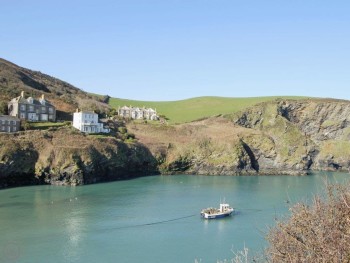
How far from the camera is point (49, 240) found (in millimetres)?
46406

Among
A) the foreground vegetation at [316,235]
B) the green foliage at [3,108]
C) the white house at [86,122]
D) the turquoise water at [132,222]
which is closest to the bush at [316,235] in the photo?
the foreground vegetation at [316,235]

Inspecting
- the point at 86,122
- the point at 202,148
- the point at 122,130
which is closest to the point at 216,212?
the point at 86,122

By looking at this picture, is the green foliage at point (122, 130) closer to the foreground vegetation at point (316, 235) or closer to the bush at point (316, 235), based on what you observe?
the bush at point (316, 235)

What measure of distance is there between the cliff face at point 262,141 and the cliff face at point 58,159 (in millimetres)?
19600

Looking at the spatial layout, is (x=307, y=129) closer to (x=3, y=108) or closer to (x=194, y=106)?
(x=194, y=106)

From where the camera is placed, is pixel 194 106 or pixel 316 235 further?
pixel 194 106

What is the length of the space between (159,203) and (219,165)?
161 feet

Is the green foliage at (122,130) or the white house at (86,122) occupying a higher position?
the white house at (86,122)

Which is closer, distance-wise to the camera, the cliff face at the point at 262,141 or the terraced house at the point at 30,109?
the terraced house at the point at 30,109

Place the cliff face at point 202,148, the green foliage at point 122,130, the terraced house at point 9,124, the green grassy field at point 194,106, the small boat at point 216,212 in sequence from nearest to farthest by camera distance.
Result: the small boat at point 216,212 < the cliff face at point 202,148 < the terraced house at point 9,124 < the green foliage at point 122,130 < the green grassy field at point 194,106

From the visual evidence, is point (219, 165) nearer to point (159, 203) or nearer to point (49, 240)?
point (159, 203)

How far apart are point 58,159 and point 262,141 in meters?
62.2

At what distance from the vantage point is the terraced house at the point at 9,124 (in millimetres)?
92625

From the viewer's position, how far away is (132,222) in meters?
55.4
